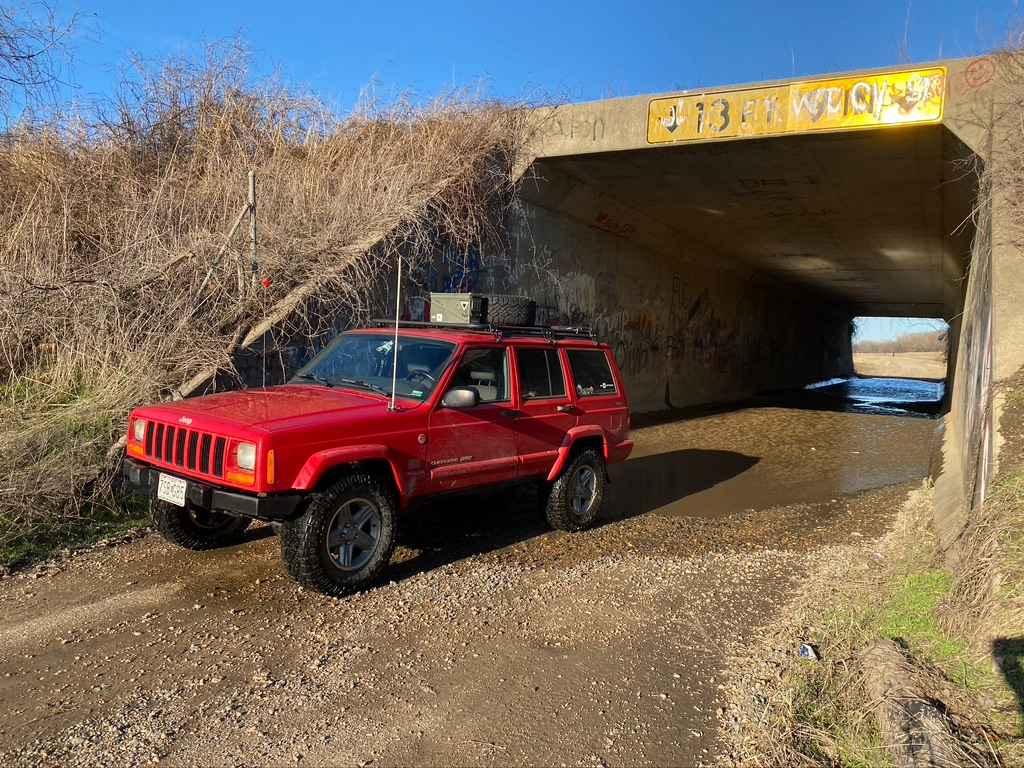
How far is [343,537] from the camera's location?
4746mm

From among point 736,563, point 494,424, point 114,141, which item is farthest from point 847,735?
point 114,141

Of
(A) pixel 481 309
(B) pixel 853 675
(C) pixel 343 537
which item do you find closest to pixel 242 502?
(C) pixel 343 537

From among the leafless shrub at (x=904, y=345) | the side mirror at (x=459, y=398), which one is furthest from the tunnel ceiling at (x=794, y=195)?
the leafless shrub at (x=904, y=345)

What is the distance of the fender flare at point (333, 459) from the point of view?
4445 mm

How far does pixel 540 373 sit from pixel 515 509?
177 centimetres

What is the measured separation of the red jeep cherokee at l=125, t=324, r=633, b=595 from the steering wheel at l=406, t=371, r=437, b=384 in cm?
1

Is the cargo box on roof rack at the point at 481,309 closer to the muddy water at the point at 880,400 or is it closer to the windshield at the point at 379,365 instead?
the windshield at the point at 379,365

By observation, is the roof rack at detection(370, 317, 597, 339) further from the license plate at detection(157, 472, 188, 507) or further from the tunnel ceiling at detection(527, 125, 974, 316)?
the tunnel ceiling at detection(527, 125, 974, 316)

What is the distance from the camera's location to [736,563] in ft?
19.2

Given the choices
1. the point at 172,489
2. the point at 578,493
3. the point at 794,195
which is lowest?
the point at 578,493

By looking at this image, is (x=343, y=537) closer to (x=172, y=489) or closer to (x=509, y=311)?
(x=172, y=489)

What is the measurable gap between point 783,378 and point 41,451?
2589cm

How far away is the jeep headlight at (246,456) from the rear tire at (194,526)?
110 cm

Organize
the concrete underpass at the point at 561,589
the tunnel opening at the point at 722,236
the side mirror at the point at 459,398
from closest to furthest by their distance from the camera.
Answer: the concrete underpass at the point at 561,589, the side mirror at the point at 459,398, the tunnel opening at the point at 722,236
